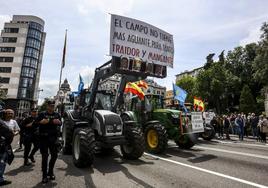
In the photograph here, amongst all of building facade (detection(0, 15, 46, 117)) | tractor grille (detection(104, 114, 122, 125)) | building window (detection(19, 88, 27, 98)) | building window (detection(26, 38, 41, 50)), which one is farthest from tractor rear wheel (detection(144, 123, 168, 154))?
building window (detection(26, 38, 41, 50))

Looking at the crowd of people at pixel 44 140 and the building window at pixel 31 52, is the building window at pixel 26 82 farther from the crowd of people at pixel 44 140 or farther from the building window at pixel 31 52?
the crowd of people at pixel 44 140

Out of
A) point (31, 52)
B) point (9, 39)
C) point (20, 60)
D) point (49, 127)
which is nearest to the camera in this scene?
point (49, 127)

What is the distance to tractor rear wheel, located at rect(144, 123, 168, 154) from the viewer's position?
8750 mm

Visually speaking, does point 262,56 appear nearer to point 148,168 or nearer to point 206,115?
point 206,115

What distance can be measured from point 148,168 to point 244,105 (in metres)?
41.9

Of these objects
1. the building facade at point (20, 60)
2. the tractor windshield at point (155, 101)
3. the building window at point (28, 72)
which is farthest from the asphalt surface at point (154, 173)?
the building window at point (28, 72)

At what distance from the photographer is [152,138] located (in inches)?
370

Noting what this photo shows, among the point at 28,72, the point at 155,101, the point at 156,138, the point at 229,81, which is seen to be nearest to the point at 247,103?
the point at 229,81

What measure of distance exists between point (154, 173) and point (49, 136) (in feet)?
9.78

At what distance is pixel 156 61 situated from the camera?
8359 mm

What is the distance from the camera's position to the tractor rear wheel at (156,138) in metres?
8.75

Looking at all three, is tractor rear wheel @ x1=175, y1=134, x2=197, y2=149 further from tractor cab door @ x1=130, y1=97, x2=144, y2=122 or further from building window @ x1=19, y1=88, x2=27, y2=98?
building window @ x1=19, y1=88, x2=27, y2=98

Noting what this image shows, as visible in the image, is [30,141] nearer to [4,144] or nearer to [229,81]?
[4,144]

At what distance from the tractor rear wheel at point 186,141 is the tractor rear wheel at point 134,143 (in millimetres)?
3270
